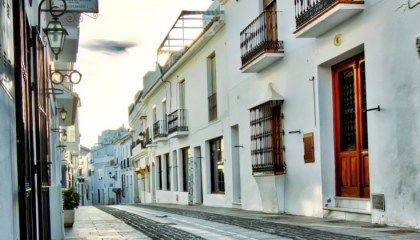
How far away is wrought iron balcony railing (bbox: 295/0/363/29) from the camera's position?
10281 millimetres

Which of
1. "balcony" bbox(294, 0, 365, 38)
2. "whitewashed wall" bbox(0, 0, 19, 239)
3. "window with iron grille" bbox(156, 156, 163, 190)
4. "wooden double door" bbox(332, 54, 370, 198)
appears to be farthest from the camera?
"window with iron grille" bbox(156, 156, 163, 190)

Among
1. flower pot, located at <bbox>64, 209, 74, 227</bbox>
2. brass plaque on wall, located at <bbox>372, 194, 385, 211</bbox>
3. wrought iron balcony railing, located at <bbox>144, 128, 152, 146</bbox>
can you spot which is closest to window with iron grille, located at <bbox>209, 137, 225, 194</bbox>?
flower pot, located at <bbox>64, 209, 74, 227</bbox>

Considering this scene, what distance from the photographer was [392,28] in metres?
9.16

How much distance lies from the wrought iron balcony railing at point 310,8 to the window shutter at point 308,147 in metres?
2.32

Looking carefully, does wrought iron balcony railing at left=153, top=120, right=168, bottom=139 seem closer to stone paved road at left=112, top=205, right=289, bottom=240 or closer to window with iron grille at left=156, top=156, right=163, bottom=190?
window with iron grille at left=156, top=156, right=163, bottom=190

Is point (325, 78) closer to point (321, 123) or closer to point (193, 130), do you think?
point (321, 123)

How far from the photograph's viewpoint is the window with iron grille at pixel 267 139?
1390cm

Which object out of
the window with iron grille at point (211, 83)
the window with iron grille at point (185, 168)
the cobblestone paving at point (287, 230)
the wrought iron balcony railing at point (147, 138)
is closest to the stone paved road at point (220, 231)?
the cobblestone paving at point (287, 230)

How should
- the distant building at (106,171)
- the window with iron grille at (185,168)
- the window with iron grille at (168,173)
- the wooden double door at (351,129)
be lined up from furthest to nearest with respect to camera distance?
the distant building at (106,171) → the window with iron grille at (168,173) → the window with iron grille at (185,168) → the wooden double door at (351,129)

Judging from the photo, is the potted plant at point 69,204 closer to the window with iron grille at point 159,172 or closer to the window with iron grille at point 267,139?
the window with iron grille at point 267,139

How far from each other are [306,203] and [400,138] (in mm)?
3998

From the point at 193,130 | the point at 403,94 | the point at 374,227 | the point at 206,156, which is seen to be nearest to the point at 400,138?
the point at 403,94

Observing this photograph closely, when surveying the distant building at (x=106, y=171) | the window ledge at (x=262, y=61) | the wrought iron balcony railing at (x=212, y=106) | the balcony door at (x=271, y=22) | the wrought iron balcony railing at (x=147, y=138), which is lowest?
the distant building at (x=106, y=171)

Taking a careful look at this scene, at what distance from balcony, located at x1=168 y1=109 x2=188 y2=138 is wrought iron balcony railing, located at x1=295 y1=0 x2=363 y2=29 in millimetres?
13096
